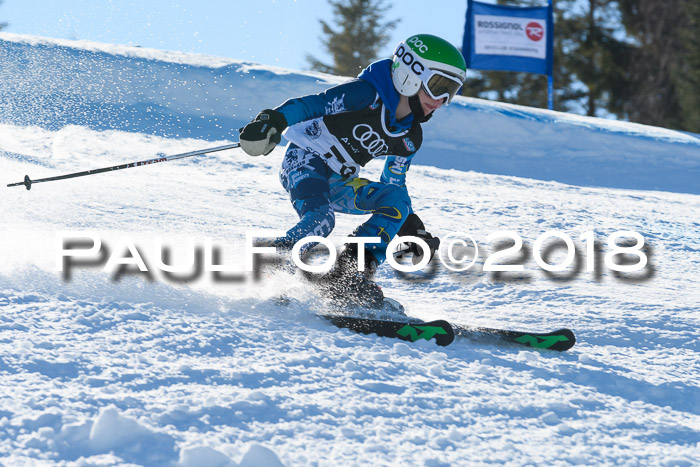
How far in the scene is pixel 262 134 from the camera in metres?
3.10

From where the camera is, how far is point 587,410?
244 centimetres

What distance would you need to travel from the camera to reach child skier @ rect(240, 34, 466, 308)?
10.9ft

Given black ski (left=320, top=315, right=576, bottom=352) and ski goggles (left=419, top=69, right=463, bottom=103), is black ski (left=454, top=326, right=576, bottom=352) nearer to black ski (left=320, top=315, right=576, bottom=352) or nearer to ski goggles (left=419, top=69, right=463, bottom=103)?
black ski (left=320, top=315, right=576, bottom=352)

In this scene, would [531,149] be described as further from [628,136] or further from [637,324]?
[637,324]

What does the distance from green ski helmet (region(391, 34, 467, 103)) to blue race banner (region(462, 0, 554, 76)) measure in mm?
9953

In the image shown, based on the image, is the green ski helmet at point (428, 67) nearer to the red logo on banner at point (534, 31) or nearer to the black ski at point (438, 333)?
the black ski at point (438, 333)

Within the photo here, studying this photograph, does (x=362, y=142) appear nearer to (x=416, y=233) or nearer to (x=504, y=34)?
(x=416, y=233)

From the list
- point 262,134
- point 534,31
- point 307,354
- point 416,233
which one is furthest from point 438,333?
point 534,31

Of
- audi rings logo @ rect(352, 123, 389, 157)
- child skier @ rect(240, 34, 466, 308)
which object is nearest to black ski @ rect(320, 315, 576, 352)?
child skier @ rect(240, 34, 466, 308)

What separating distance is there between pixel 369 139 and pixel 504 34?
10.4 metres

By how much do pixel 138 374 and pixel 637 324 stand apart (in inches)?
87.9

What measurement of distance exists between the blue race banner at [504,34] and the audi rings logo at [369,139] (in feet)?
32.5

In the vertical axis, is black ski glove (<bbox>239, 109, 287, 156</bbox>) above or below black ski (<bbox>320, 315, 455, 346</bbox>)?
above

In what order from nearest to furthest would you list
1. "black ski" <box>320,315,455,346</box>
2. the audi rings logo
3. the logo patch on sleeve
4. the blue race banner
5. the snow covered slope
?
1. the snow covered slope
2. "black ski" <box>320,315,455,346</box>
3. the audi rings logo
4. the logo patch on sleeve
5. the blue race banner
